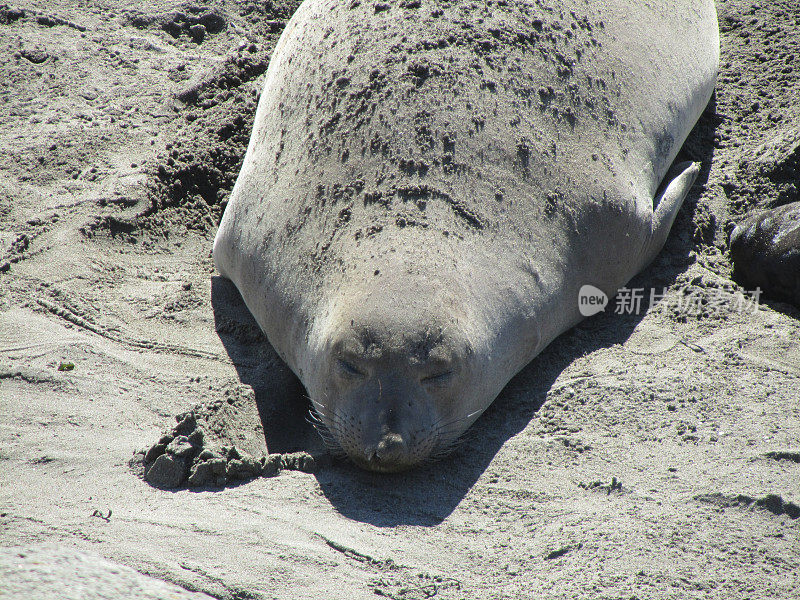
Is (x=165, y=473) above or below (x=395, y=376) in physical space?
below

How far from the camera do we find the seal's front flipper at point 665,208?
13.3 ft

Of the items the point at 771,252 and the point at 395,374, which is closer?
the point at 395,374

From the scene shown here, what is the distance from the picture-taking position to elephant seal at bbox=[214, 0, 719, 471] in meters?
2.99

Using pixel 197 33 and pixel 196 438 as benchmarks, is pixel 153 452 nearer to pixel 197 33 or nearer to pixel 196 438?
pixel 196 438

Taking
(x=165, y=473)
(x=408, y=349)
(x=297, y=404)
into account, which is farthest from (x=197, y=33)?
(x=165, y=473)

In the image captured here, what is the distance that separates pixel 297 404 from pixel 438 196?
107 centimetres

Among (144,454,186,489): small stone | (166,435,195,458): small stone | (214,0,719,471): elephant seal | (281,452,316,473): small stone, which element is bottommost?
(144,454,186,489): small stone

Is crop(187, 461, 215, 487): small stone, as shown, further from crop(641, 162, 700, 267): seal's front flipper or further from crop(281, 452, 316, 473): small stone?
crop(641, 162, 700, 267): seal's front flipper

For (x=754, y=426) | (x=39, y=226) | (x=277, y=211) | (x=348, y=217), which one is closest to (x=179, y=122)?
(x=39, y=226)

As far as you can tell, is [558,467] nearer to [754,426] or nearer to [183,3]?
[754,426]

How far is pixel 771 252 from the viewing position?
3916 mm

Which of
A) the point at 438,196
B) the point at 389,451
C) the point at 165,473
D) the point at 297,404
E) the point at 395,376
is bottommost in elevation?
the point at 165,473

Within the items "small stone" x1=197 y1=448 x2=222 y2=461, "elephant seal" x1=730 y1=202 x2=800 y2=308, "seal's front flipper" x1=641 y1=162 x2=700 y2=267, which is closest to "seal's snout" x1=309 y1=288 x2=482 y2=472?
"small stone" x1=197 y1=448 x2=222 y2=461

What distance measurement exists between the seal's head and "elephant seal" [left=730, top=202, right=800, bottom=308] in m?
1.73
